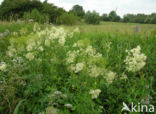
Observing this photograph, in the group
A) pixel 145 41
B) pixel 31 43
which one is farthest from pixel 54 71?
pixel 145 41

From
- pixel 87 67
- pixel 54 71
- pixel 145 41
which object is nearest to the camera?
pixel 87 67

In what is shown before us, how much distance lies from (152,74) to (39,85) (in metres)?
1.79

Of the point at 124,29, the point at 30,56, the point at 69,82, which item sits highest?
the point at 124,29

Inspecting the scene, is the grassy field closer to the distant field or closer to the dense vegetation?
the dense vegetation

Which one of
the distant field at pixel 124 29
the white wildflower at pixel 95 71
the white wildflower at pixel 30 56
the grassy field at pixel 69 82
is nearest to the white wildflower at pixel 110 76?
the grassy field at pixel 69 82

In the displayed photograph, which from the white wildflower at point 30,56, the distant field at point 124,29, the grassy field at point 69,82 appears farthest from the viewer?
the distant field at point 124,29

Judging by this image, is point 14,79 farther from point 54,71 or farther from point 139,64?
point 139,64

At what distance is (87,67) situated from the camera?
1.98 metres

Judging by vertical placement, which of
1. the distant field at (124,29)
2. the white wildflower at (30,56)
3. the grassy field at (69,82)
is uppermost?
the distant field at (124,29)

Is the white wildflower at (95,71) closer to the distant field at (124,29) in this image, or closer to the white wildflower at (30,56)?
the white wildflower at (30,56)

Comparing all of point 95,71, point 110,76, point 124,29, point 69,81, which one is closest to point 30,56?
point 69,81

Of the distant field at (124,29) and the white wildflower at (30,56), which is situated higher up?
the distant field at (124,29)

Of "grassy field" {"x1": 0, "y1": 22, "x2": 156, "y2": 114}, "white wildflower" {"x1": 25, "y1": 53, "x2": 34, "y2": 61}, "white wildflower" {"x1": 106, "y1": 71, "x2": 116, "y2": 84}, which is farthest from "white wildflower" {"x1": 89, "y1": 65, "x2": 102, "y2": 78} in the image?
"white wildflower" {"x1": 25, "y1": 53, "x2": 34, "y2": 61}

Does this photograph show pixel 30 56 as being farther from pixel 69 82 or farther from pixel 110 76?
pixel 110 76
